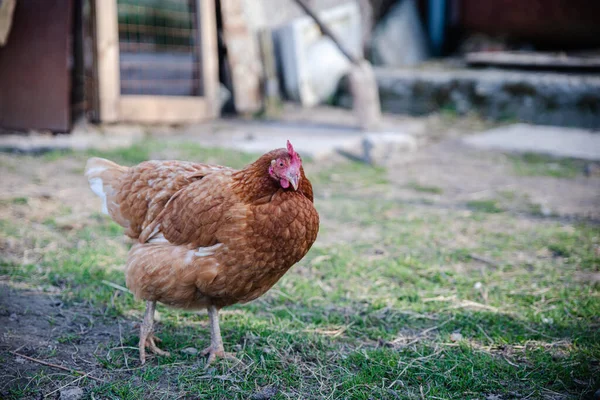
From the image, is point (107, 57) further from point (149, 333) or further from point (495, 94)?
point (495, 94)

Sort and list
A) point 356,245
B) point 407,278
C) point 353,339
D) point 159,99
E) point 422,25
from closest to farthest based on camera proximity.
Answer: point 353,339
point 407,278
point 356,245
point 159,99
point 422,25

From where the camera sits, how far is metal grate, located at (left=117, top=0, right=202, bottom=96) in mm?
7188

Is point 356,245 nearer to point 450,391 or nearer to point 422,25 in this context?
point 450,391

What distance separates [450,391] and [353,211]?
7.35 feet

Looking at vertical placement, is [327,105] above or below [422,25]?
below

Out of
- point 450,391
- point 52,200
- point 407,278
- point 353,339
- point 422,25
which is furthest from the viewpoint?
point 422,25

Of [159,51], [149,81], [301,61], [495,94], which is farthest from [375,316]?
[159,51]

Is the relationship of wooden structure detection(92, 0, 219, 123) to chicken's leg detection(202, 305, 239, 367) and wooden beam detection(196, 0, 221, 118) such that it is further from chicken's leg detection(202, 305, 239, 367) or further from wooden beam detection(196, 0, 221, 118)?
chicken's leg detection(202, 305, 239, 367)

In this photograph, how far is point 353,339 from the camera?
9.32 ft

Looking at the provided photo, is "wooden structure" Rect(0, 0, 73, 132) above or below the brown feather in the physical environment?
above

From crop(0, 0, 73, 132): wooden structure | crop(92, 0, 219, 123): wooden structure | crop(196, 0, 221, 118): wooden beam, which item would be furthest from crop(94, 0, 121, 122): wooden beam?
crop(196, 0, 221, 118): wooden beam

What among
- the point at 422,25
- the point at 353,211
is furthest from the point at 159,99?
the point at 422,25

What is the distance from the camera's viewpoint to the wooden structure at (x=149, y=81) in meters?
6.14

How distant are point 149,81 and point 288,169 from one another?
5207 mm
